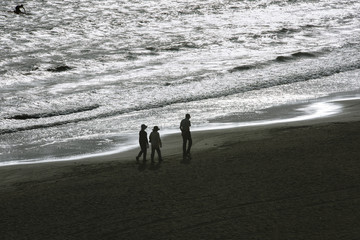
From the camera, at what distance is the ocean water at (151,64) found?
24.0 m

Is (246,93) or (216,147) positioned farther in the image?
(246,93)

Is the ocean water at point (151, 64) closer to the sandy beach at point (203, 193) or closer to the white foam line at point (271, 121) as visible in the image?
the white foam line at point (271, 121)

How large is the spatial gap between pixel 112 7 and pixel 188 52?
51.4ft

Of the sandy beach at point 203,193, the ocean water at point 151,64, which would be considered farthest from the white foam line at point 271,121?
the sandy beach at point 203,193

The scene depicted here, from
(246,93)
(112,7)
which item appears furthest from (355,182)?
(112,7)

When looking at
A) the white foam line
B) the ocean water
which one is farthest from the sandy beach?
the ocean water

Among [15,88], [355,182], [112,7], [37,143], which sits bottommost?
[355,182]

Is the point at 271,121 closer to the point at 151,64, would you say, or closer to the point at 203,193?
the point at 203,193

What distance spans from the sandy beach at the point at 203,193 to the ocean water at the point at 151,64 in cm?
348

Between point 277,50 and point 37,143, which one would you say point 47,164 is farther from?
point 277,50

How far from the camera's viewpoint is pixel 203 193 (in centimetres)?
1395

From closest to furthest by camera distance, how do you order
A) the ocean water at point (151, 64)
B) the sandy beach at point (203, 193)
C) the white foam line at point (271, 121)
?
the sandy beach at point (203, 193) < the white foam line at point (271, 121) < the ocean water at point (151, 64)

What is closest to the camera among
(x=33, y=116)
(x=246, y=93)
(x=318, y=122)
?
(x=318, y=122)

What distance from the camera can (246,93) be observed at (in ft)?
93.4
